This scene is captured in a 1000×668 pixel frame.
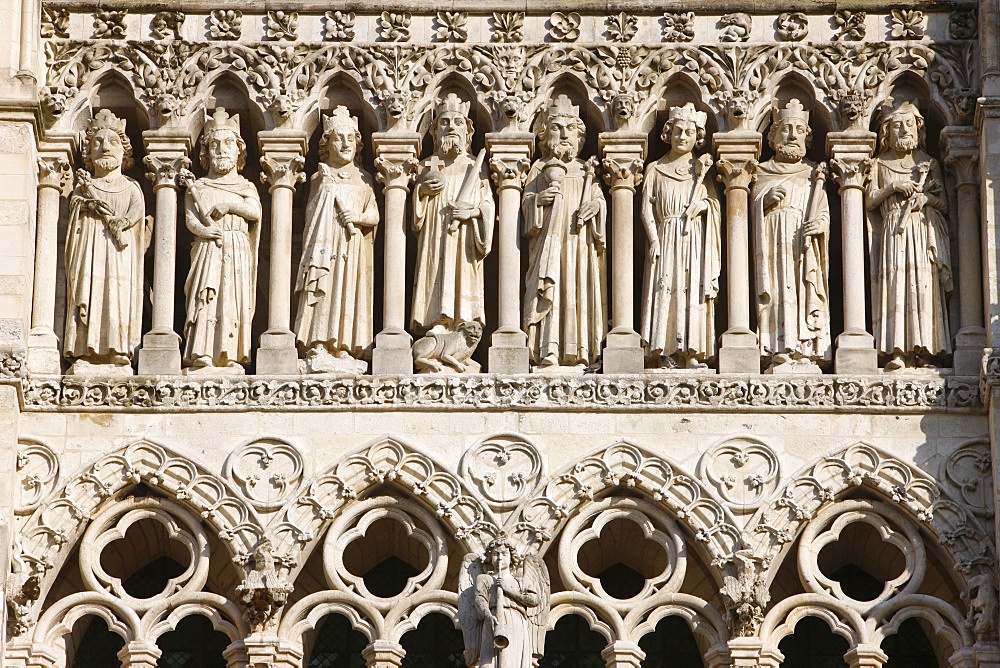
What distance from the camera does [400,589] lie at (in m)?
21.2

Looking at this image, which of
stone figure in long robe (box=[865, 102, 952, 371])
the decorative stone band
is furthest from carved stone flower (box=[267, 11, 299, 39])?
stone figure in long robe (box=[865, 102, 952, 371])

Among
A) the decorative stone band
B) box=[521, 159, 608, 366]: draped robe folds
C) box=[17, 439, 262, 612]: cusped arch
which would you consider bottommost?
box=[17, 439, 262, 612]: cusped arch

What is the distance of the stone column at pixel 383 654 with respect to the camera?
1997 cm

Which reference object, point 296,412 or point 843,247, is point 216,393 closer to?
point 296,412

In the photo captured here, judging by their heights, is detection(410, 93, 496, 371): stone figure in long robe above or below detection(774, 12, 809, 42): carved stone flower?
below

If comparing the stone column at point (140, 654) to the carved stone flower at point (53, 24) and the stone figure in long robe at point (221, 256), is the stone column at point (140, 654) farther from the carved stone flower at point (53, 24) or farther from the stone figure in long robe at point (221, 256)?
the carved stone flower at point (53, 24)

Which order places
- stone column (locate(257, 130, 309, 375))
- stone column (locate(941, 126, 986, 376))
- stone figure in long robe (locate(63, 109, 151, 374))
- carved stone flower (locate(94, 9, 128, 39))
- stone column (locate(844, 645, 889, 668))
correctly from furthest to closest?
carved stone flower (locate(94, 9, 128, 39))
stone figure in long robe (locate(63, 109, 151, 374))
stone column (locate(257, 130, 309, 375))
stone column (locate(941, 126, 986, 376))
stone column (locate(844, 645, 889, 668))

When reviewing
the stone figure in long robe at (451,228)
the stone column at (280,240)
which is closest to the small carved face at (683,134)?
the stone figure in long robe at (451,228)

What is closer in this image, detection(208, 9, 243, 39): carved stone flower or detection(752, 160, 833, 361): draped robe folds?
detection(752, 160, 833, 361): draped robe folds

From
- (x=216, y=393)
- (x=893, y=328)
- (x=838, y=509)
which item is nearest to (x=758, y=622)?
(x=838, y=509)

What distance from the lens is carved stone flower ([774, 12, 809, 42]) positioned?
69.9 ft

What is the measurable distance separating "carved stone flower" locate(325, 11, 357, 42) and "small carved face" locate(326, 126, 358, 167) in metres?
0.66

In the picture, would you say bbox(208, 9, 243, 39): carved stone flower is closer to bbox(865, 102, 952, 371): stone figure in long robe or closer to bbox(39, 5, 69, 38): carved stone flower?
bbox(39, 5, 69, 38): carved stone flower

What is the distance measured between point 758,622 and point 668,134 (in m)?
3.43
